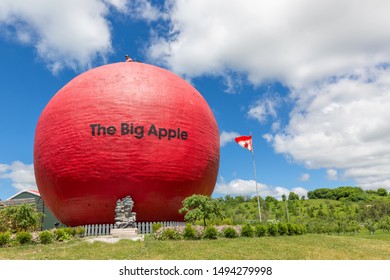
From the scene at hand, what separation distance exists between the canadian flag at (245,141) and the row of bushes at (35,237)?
13789 millimetres

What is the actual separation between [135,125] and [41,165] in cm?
602

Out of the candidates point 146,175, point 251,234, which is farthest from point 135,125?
point 251,234

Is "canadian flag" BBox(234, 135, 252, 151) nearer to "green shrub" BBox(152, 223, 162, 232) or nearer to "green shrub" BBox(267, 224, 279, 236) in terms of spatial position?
"green shrub" BBox(267, 224, 279, 236)

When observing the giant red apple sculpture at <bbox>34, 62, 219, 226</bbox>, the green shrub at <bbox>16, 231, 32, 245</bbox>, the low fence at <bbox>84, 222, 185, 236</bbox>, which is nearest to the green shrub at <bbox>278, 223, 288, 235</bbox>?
the giant red apple sculpture at <bbox>34, 62, 219, 226</bbox>

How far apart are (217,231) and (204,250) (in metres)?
3.08

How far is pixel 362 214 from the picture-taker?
48281 millimetres

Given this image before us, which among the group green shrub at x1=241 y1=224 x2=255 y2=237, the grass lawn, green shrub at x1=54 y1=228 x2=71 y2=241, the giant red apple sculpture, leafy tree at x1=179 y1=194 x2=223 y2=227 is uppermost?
the giant red apple sculpture

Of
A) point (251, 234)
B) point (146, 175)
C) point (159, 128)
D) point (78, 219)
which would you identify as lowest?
point (251, 234)

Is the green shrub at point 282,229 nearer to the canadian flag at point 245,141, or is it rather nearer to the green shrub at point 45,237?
the canadian flag at point 245,141

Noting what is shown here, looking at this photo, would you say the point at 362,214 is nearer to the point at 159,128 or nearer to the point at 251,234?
the point at 251,234

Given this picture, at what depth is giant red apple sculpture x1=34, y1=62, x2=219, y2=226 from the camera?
17.0 meters

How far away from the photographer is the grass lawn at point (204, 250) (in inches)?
484

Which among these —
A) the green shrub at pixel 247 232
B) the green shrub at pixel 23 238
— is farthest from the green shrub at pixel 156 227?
the green shrub at pixel 23 238

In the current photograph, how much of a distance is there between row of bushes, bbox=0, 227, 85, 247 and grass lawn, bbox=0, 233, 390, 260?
50 cm
